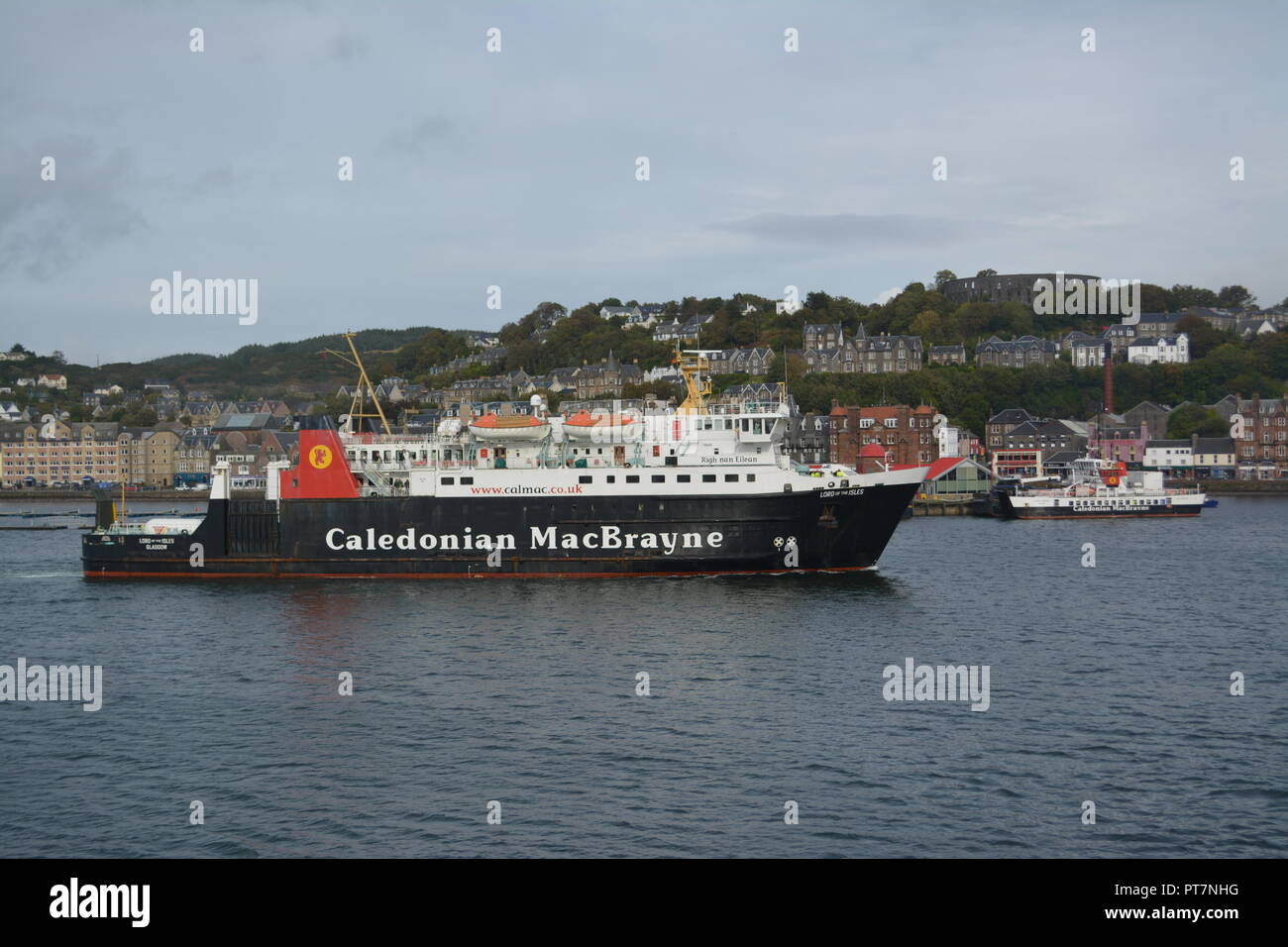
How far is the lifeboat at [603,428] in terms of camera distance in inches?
1604

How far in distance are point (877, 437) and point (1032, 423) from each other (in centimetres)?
2353

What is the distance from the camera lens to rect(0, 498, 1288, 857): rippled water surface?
626 inches

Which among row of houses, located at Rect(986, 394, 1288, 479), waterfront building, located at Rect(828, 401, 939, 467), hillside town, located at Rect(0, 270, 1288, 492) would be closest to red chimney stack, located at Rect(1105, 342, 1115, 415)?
hillside town, located at Rect(0, 270, 1288, 492)

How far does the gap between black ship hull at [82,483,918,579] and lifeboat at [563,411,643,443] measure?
276 centimetres

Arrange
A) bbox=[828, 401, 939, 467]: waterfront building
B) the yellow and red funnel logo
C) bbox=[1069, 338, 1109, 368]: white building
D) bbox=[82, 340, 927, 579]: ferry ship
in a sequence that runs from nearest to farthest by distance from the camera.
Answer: bbox=[82, 340, 927, 579]: ferry ship → the yellow and red funnel logo → bbox=[828, 401, 939, 467]: waterfront building → bbox=[1069, 338, 1109, 368]: white building

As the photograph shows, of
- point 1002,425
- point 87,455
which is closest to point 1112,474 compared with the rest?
point 1002,425

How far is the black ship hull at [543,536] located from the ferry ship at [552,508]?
51 millimetres

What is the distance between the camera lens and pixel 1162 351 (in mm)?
142625

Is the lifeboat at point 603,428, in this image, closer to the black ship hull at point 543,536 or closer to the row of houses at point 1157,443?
the black ship hull at point 543,536

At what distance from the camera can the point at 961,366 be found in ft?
427

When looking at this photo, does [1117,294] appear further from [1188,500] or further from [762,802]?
[762,802]

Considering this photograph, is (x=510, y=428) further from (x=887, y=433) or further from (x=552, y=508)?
(x=887, y=433)

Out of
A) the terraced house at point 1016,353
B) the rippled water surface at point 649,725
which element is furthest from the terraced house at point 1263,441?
the rippled water surface at point 649,725

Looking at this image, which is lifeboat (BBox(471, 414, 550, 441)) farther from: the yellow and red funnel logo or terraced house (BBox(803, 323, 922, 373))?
terraced house (BBox(803, 323, 922, 373))
